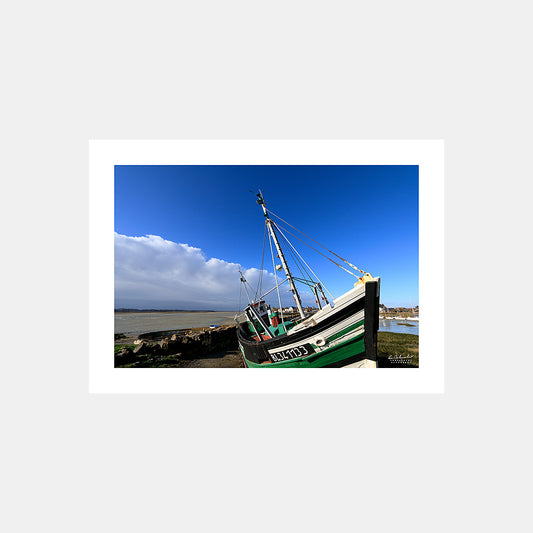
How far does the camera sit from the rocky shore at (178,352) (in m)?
4.97

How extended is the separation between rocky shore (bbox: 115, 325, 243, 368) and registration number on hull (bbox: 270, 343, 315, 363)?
8.87 feet

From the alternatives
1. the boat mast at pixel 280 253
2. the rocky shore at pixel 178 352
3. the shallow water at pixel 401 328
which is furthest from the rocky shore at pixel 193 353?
the shallow water at pixel 401 328

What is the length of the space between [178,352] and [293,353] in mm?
4443

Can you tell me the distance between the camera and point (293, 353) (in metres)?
3.46

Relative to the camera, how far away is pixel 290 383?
10.8 feet

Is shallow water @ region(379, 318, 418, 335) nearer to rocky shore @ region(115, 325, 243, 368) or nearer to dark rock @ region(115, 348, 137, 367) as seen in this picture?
rocky shore @ region(115, 325, 243, 368)

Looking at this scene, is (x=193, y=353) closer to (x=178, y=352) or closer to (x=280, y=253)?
(x=178, y=352)

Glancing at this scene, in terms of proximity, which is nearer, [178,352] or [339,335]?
[339,335]

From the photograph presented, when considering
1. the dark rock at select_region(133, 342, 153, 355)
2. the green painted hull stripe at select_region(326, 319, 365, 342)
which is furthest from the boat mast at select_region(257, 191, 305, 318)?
the dark rock at select_region(133, 342, 153, 355)

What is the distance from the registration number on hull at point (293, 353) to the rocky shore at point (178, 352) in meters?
2.70

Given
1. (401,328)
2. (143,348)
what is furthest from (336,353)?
(401,328)
